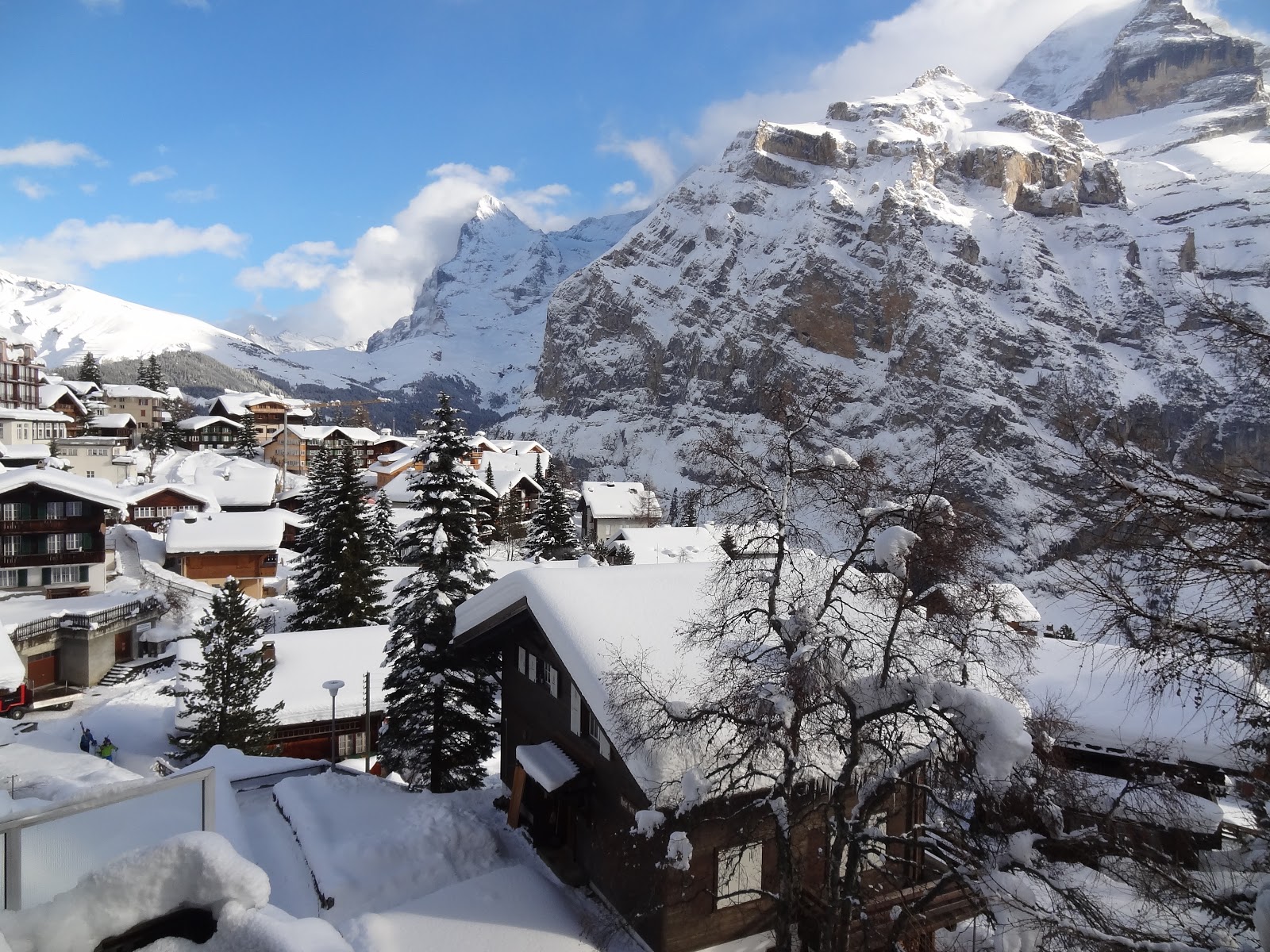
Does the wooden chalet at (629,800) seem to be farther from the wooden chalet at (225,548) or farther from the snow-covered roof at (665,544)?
the snow-covered roof at (665,544)

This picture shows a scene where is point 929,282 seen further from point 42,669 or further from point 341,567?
point 42,669


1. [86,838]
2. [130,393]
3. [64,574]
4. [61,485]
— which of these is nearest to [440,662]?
[86,838]

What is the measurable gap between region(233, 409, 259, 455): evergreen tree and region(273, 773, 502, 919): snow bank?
9335 centimetres

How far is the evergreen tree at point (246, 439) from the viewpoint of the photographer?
97625mm

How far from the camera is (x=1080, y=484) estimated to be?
213 inches

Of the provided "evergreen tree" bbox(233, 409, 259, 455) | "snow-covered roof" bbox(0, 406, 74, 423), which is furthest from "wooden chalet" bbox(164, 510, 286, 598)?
"evergreen tree" bbox(233, 409, 259, 455)

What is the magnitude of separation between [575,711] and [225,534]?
133 ft

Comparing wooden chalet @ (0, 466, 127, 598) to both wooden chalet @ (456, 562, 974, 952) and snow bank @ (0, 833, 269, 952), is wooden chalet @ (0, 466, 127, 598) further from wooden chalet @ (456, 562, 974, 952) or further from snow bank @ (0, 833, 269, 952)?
snow bank @ (0, 833, 269, 952)

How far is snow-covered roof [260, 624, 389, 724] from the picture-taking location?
83.4 ft

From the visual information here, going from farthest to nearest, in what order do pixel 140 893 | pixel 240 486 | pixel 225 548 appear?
pixel 240 486 → pixel 225 548 → pixel 140 893

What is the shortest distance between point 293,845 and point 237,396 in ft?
380

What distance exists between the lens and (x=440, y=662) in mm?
17484

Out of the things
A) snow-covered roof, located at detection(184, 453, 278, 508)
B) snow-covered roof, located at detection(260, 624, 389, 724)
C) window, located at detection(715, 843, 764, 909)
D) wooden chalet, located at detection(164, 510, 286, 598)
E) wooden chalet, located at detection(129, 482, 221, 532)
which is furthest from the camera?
snow-covered roof, located at detection(184, 453, 278, 508)

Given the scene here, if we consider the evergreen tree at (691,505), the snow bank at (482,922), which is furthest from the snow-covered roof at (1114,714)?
the snow bank at (482,922)
